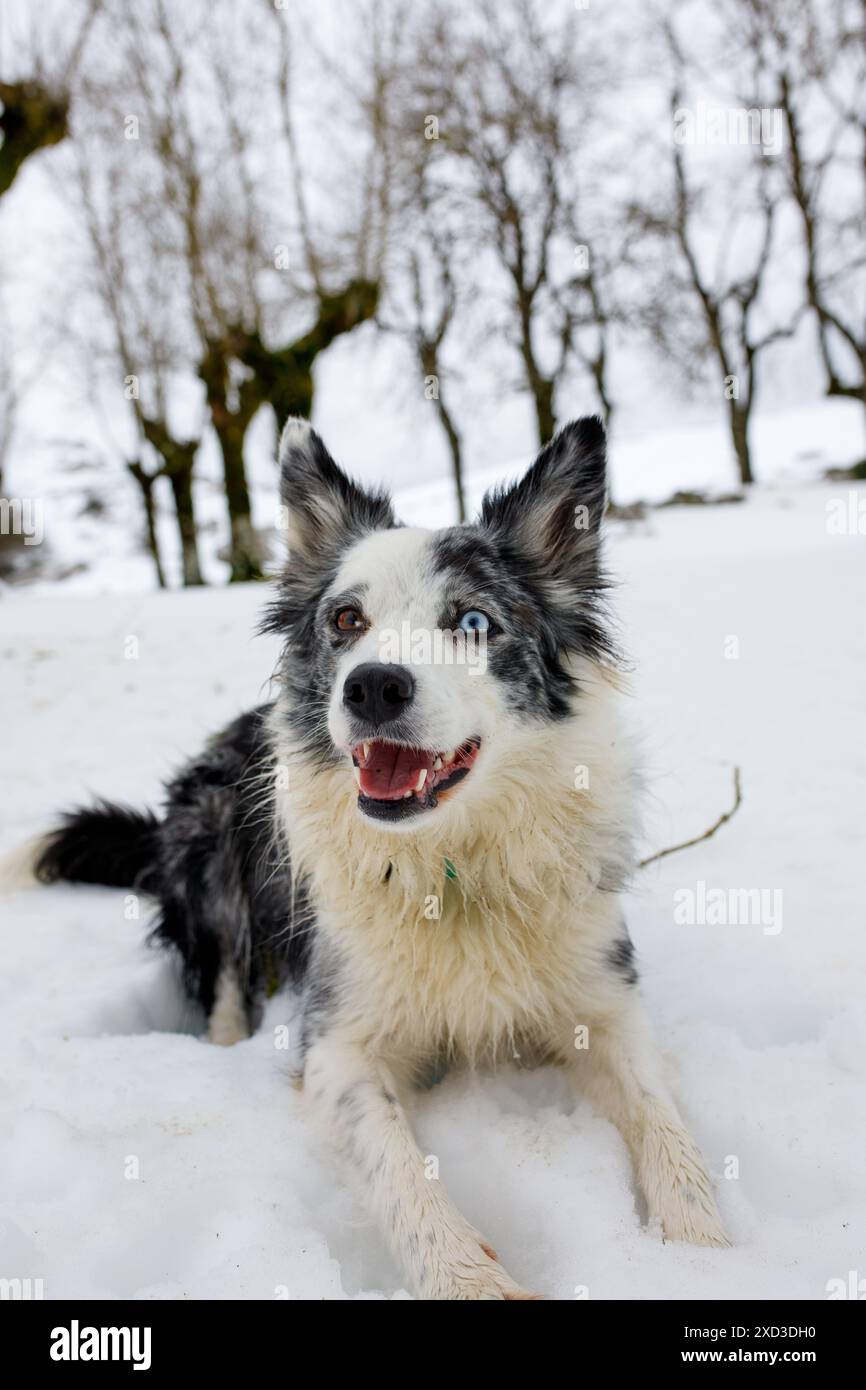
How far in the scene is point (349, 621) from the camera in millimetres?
3064

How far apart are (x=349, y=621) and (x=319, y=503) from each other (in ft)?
2.43

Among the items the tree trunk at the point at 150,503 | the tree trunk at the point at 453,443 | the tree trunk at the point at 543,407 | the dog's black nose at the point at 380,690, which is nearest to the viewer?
the dog's black nose at the point at 380,690

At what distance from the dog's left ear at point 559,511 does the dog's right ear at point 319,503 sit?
0.51 m

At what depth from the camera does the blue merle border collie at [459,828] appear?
2.53m

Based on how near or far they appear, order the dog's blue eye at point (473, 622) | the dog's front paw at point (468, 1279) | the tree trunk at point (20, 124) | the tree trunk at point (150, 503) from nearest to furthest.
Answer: the dog's front paw at point (468, 1279) → the dog's blue eye at point (473, 622) → the tree trunk at point (20, 124) → the tree trunk at point (150, 503)

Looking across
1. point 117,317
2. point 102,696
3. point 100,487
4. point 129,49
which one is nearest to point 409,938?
Answer: point 102,696

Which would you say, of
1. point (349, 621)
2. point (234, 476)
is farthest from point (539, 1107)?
point (234, 476)

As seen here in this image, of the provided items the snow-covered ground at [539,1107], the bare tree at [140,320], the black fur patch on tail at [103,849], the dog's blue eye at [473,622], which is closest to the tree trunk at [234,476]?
the bare tree at [140,320]

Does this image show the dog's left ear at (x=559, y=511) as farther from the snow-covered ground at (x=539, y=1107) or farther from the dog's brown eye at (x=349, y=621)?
the dog's brown eye at (x=349, y=621)

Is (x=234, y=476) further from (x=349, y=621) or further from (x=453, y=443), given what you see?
(x=349, y=621)

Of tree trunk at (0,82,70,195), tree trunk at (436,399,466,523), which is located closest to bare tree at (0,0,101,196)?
tree trunk at (0,82,70,195)

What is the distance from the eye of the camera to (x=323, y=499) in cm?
359

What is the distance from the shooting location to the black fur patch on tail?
4.58m
